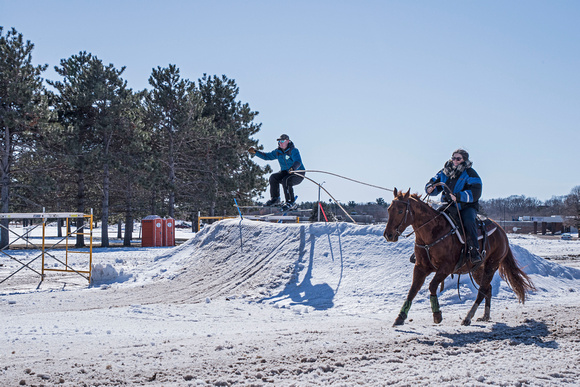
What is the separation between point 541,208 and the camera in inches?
5261

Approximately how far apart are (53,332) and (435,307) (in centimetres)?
605

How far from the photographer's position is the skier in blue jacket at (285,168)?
46.5 feet

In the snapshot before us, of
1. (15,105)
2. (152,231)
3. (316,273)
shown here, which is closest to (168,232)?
(152,231)

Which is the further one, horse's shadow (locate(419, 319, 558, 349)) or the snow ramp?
the snow ramp

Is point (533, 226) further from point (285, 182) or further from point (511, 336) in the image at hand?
point (511, 336)

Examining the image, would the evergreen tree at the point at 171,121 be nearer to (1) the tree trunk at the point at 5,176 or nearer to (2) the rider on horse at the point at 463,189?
(1) the tree trunk at the point at 5,176

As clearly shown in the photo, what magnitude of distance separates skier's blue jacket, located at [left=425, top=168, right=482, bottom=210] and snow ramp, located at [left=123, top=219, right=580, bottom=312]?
2.97 meters

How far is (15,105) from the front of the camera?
31344mm

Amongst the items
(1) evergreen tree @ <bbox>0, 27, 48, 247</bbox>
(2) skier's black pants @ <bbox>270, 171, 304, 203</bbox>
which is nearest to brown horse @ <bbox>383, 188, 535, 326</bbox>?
(2) skier's black pants @ <bbox>270, 171, 304, 203</bbox>

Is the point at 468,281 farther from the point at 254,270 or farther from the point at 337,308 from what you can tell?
the point at 254,270

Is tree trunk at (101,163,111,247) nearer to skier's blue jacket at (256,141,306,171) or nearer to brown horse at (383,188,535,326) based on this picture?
skier's blue jacket at (256,141,306,171)

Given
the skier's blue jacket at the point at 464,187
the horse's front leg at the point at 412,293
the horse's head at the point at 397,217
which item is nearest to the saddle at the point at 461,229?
the skier's blue jacket at the point at 464,187

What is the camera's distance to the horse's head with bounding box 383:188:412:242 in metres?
7.71

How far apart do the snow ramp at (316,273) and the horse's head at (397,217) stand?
3.26m
